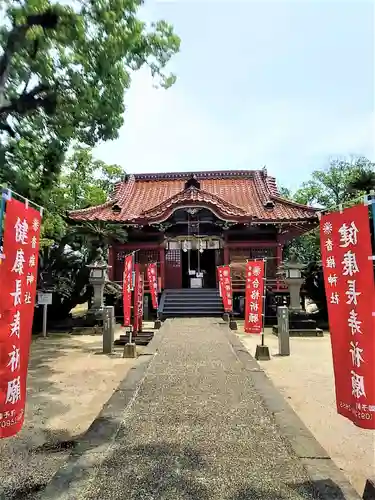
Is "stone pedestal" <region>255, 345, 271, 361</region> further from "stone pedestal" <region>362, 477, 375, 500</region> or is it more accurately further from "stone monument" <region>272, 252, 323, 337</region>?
"stone pedestal" <region>362, 477, 375, 500</region>

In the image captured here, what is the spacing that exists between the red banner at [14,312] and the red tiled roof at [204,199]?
48.3 ft

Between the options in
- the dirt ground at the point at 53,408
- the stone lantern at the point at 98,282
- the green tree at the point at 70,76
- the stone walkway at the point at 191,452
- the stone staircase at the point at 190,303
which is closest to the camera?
the stone walkway at the point at 191,452

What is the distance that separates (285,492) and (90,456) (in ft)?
5.32

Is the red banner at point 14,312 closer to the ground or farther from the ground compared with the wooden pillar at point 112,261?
closer to the ground

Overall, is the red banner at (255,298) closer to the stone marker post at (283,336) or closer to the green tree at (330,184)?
the stone marker post at (283,336)

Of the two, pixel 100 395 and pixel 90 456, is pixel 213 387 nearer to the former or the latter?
pixel 100 395

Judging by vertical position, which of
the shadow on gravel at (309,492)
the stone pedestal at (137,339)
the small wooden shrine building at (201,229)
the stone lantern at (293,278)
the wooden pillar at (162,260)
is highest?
the small wooden shrine building at (201,229)

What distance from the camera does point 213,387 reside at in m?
5.69

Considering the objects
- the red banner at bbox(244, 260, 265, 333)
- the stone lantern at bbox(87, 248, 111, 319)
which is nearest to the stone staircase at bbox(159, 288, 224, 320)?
the stone lantern at bbox(87, 248, 111, 319)

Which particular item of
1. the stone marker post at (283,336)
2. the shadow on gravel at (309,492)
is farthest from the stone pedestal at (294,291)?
the shadow on gravel at (309,492)

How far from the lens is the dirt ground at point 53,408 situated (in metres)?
3.41

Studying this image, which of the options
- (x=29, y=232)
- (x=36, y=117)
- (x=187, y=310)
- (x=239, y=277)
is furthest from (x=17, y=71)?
(x=239, y=277)

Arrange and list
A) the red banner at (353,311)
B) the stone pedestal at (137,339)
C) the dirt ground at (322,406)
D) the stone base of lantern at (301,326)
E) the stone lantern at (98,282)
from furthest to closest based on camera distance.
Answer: the stone lantern at (98,282)
the stone base of lantern at (301,326)
the stone pedestal at (137,339)
the dirt ground at (322,406)
the red banner at (353,311)

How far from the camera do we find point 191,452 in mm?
3467
